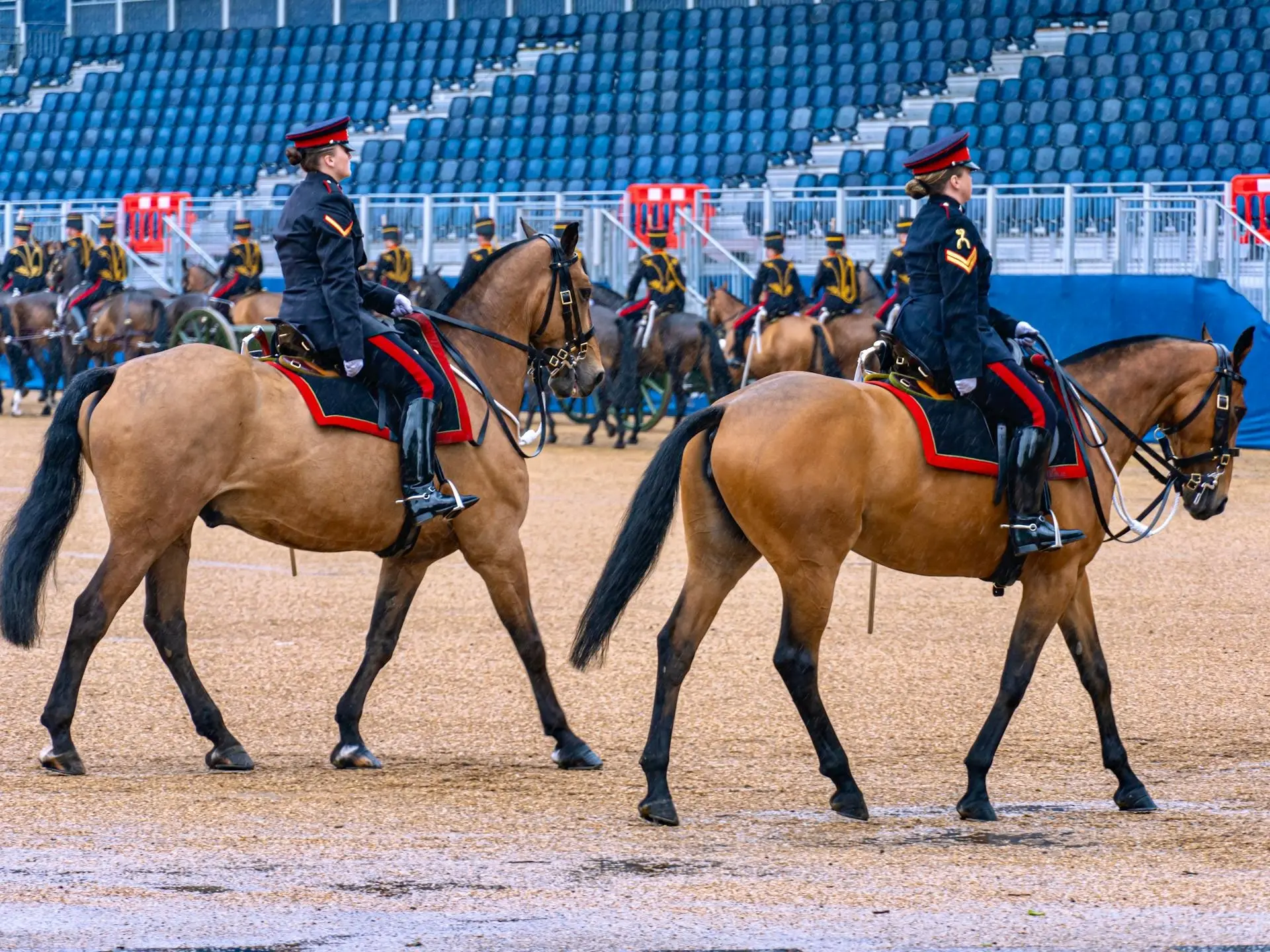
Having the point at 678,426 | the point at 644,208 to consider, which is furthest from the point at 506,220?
the point at 678,426

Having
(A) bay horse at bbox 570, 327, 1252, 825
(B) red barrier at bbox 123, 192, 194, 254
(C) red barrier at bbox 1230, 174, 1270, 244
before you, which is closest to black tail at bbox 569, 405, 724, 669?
(A) bay horse at bbox 570, 327, 1252, 825

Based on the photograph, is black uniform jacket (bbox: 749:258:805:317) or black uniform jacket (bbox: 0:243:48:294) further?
black uniform jacket (bbox: 0:243:48:294)

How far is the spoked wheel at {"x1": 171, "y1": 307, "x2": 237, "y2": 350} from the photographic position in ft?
61.7

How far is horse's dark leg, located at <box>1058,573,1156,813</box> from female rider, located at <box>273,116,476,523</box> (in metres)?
1.99

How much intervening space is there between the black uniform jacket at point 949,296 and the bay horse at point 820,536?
22 cm

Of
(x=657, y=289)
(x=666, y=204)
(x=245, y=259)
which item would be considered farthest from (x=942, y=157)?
(x=245, y=259)

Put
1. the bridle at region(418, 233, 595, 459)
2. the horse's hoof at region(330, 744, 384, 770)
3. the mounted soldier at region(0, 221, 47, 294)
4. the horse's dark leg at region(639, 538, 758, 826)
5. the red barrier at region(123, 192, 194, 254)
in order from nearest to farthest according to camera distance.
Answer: the horse's dark leg at region(639, 538, 758, 826) → the horse's hoof at region(330, 744, 384, 770) → the bridle at region(418, 233, 595, 459) → the mounted soldier at region(0, 221, 47, 294) → the red barrier at region(123, 192, 194, 254)

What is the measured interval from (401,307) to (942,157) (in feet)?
6.29

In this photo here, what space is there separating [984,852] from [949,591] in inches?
213

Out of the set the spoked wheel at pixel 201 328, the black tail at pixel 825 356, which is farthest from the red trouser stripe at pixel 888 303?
the spoked wheel at pixel 201 328

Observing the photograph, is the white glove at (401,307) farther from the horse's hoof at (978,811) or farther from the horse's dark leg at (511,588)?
the horse's hoof at (978,811)

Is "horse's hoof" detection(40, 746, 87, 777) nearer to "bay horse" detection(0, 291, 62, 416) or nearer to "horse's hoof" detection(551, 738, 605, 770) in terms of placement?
"horse's hoof" detection(551, 738, 605, 770)

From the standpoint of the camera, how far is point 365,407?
600 centimetres

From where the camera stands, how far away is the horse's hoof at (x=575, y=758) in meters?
5.95
